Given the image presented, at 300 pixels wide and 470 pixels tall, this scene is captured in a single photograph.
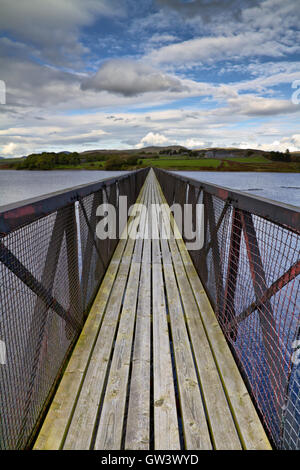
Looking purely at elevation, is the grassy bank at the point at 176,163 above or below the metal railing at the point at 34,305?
above

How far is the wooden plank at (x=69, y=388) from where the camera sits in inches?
63.7

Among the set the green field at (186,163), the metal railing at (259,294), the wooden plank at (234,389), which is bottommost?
the wooden plank at (234,389)

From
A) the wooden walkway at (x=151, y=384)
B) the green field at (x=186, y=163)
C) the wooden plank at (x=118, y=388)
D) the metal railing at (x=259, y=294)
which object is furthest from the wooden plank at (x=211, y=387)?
the green field at (x=186, y=163)

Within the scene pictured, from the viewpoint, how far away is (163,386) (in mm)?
1996

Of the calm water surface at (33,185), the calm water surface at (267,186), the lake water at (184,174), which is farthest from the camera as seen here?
the calm water surface at (33,185)

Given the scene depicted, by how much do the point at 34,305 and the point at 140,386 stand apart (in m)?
0.92

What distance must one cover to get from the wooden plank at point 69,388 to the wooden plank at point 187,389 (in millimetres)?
702

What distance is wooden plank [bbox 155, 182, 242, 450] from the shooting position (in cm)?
163

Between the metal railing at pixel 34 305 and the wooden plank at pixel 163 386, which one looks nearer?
the metal railing at pixel 34 305

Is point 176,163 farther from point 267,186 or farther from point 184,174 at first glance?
point 267,186

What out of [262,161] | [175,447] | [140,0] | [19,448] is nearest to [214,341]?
[175,447]

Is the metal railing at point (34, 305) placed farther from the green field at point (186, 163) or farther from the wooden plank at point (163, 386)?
the green field at point (186, 163)

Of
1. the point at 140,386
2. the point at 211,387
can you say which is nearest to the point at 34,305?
the point at 140,386

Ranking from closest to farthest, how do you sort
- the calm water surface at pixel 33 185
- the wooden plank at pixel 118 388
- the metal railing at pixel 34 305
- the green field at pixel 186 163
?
the metal railing at pixel 34 305 < the wooden plank at pixel 118 388 < the calm water surface at pixel 33 185 < the green field at pixel 186 163
